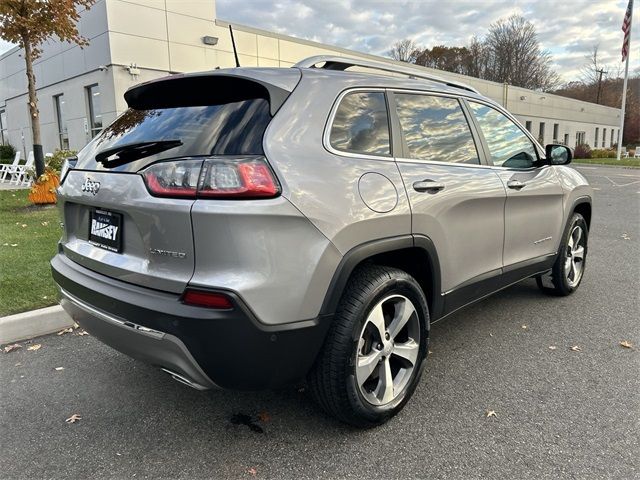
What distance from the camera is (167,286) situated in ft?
6.80

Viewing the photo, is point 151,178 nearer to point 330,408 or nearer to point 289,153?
point 289,153

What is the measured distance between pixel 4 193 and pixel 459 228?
12.2 metres

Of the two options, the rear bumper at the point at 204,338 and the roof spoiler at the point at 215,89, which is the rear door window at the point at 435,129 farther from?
the rear bumper at the point at 204,338

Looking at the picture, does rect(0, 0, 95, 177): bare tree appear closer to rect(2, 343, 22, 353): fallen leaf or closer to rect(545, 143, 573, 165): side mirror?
rect(2, 343, 22, 353): fallen leaf

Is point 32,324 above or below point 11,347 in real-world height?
above

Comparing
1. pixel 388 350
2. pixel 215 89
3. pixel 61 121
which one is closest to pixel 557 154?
pixel 388 350

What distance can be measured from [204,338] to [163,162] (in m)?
0.79

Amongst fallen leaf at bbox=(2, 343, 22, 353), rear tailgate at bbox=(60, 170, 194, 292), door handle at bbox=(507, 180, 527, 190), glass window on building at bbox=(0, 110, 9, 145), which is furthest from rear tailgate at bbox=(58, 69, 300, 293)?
glass window on building at bbox=(0, 110, 9, 145)

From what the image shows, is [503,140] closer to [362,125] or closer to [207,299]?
[362,125]

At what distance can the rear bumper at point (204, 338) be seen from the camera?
6.52 feet

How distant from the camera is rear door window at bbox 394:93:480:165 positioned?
112 inches

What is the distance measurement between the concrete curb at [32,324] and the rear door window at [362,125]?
2.93 m

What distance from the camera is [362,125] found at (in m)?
2.57

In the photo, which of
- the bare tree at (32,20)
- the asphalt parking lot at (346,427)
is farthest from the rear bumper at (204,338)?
the bare tree at (32,20)
